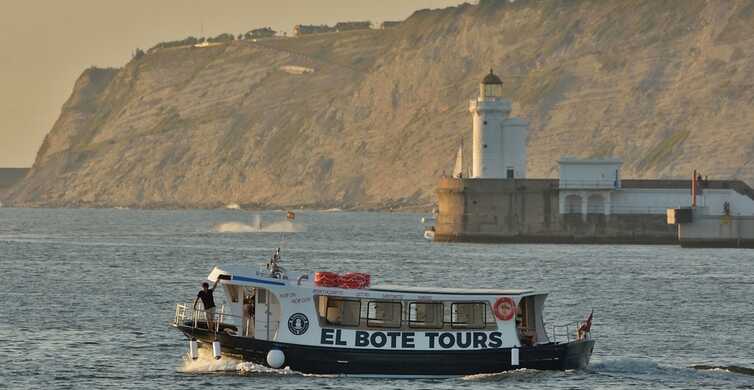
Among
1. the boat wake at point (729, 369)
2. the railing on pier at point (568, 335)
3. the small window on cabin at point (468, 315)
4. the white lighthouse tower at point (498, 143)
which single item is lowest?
the boat wake at point (729, 369)

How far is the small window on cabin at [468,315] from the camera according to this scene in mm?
→ 46344

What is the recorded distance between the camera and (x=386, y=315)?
1813 inches

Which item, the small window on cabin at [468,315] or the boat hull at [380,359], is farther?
the small window on cabin at [468,315]

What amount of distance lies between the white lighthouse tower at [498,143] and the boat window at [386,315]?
78663 mm

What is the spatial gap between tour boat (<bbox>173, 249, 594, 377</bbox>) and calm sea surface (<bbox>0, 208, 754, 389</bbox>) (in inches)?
19.0

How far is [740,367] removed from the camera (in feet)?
163

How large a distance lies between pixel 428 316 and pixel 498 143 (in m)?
78.8

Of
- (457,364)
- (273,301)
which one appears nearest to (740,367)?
(457,364)

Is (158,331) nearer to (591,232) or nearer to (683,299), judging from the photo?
(683,299)

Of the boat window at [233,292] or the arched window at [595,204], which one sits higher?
the arched window at [595,204]

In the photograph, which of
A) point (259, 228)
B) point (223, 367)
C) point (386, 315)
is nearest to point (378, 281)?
point (223, 367)

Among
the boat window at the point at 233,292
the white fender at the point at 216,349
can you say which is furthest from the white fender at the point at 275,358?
the boat window at the point at 233,292

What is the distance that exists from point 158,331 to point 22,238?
89.0 meters

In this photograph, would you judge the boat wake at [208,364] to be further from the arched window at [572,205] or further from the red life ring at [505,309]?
the arched window at [572,205]
